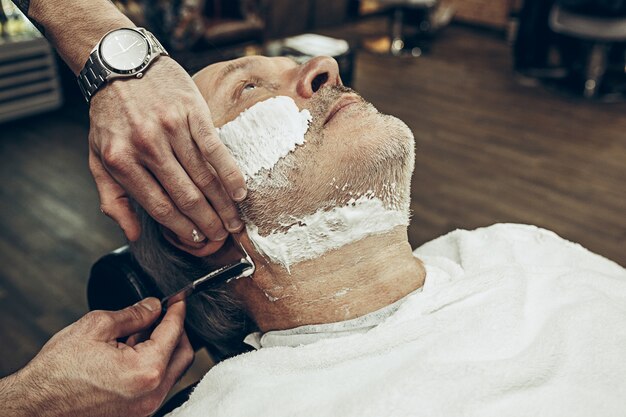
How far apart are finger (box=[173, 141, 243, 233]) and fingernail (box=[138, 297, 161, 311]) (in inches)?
7.9

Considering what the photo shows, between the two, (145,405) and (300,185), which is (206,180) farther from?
(145,405)

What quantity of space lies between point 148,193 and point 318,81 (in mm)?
494

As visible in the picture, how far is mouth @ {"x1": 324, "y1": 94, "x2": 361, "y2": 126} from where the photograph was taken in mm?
1177

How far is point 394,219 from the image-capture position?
1.19 meters

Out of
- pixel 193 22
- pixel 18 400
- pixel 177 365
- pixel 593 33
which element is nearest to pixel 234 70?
pixel 177 365

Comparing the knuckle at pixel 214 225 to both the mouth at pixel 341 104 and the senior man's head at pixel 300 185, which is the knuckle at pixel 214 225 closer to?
the senior man's head at pixel 300 185

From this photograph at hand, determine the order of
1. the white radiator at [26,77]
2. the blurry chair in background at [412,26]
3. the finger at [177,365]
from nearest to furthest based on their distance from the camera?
the finger at [177,365]
the white radiator at [26,77]
the blurry chair in background at [412,26]

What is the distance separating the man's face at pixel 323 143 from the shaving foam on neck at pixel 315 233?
0.06 feet

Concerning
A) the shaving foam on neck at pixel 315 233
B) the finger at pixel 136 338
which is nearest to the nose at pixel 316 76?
the shaving foam on neck at pixel 315 233

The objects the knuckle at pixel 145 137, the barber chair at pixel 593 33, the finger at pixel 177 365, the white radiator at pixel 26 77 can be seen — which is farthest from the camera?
the barber chair at pixel 593 33

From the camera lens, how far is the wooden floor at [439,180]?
2.56 m

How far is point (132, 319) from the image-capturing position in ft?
3.41

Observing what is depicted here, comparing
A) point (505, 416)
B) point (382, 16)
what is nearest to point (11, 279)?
point (505, 416)

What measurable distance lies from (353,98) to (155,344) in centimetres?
64
